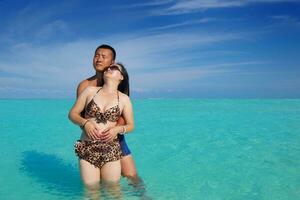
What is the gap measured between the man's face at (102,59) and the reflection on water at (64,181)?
4.92ft

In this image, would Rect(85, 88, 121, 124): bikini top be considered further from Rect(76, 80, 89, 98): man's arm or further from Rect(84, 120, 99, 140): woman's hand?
Rect(76, 80, 89, 98): man's arm

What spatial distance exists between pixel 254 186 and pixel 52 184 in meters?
3.62

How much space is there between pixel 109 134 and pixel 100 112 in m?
0.28

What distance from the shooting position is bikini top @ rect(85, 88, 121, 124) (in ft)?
14.3

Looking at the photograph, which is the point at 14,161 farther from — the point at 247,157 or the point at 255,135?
the point at 255,135

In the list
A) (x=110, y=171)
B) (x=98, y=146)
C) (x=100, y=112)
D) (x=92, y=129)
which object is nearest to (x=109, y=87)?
(x=100, y=112)

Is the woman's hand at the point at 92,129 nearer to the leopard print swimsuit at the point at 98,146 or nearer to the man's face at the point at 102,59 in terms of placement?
the leopard print swimsuit at the point at 98,146

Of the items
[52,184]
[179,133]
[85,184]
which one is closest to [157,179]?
[52,184]

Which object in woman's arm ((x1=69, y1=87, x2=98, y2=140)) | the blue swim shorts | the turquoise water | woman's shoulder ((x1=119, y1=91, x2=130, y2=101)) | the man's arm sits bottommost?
the turquoise water

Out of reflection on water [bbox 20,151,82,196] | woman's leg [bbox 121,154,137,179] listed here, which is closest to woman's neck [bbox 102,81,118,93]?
woman's leg [bbox 121,154,137,179]

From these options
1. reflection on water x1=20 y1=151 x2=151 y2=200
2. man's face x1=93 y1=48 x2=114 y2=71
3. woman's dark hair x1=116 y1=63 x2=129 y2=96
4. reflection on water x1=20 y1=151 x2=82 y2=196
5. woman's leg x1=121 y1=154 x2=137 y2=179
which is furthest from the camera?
reflection on water x1=20 y1=151 x2=82 y2=196

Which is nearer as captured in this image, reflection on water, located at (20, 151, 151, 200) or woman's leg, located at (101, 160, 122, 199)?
woman's leg, located at (101, 160, 122, 199)

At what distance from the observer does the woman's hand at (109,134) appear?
4.36m

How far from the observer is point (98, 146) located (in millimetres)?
4461
